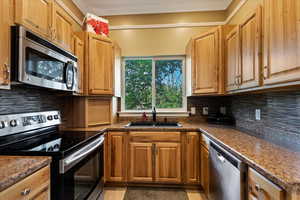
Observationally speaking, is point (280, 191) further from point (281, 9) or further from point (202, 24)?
point (202, 24)

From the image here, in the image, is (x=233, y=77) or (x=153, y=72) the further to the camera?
(x=153, y=72)

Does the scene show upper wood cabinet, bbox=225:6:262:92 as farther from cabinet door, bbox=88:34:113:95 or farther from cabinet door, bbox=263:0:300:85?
cabinet door, bbox=88:34:113:95

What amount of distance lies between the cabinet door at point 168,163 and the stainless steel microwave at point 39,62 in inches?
54.8

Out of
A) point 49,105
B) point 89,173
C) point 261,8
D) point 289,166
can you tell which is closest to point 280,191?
point 289,166

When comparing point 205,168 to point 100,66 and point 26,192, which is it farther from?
point 100,66

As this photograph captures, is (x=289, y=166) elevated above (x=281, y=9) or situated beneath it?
situated beneath

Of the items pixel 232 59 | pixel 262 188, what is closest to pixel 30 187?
pixel 262 188

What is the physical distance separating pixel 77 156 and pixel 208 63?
6.61 feet

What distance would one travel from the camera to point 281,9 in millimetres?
1214

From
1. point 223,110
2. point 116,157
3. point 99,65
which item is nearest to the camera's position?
point 116,157

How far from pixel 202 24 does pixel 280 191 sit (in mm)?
2819

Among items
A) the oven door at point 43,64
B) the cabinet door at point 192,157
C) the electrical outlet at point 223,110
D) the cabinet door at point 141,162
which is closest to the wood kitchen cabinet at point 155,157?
the cabinet door at point 141,162

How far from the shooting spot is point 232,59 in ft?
7.03

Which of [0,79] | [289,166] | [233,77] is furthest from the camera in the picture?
[233,77]
